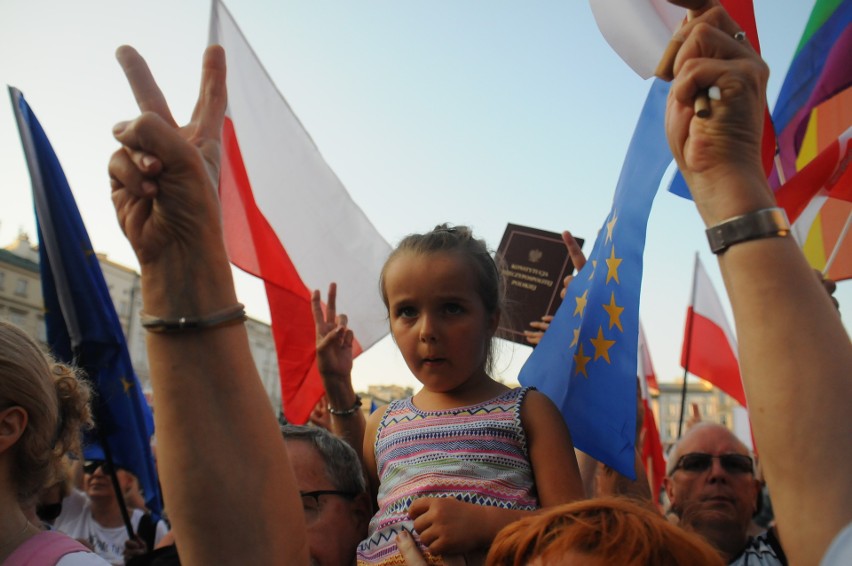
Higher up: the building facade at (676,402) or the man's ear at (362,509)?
the man's ear at (362,509)

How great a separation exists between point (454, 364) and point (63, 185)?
298 cm

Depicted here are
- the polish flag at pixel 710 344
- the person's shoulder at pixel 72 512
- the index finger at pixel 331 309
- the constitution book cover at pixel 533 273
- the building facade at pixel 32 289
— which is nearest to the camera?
the constitution book cover at pixel 533 273

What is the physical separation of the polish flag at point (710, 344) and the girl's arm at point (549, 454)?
4865 millimetres

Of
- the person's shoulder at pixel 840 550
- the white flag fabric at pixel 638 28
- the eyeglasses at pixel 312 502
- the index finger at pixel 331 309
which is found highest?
the white flag fabric at pixel 638 28

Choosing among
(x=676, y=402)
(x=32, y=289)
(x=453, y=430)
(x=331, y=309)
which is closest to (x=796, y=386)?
(x=453, y=430)

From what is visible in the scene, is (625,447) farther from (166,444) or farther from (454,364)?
(166,444)

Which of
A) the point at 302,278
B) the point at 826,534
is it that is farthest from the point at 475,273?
the point at 302,278

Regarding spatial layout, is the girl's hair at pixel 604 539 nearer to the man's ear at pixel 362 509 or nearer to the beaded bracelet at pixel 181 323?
the beaded bracelet at pixel 181 323

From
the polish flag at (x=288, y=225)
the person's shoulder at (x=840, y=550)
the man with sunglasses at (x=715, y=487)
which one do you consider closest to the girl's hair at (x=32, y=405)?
the person's shoulder at (x=840, y=550)

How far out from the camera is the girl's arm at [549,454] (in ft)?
6.70

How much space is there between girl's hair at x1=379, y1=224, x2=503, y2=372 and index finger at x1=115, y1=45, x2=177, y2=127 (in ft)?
3.36

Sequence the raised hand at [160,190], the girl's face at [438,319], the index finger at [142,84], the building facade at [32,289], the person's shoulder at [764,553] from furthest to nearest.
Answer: the building facade at [32,289] → the person's shoulder at [764,553] → the girl's face at [438,319] → the index finger at [142,84] → the raised hand at [160,190]

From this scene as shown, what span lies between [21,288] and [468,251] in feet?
154

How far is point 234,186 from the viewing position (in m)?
4.94
